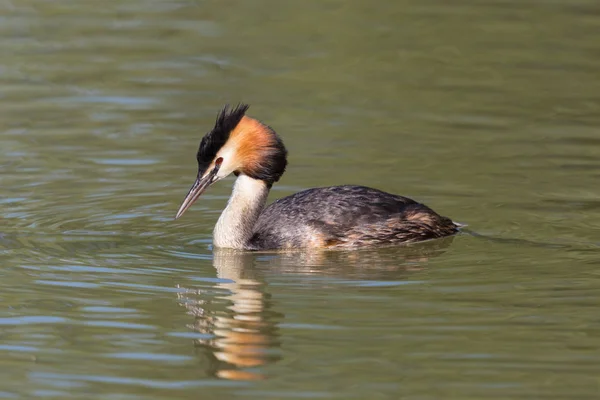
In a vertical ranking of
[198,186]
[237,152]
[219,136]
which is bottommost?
[198,186]

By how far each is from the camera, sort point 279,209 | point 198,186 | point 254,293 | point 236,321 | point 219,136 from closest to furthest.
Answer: point 236,321, point 254,293, point 219,136, point 198,186, point 279,209

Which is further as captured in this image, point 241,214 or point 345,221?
point 241,214

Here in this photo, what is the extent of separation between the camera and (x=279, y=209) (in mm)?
10398

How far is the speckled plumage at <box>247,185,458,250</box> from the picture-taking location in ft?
33.2

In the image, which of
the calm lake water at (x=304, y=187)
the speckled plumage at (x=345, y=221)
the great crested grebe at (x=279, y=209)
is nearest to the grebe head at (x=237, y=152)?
the great crested grebe at (x=279, y=209)

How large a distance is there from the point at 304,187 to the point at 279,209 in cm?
156

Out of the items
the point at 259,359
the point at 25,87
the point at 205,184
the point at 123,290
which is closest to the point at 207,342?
the point at 259,359

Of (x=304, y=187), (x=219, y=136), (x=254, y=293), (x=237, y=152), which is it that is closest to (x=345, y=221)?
(x=237, y=152)

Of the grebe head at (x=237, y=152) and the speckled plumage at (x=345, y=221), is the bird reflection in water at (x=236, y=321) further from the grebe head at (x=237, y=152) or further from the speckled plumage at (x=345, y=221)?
the grebe head at (x=237, y=152)

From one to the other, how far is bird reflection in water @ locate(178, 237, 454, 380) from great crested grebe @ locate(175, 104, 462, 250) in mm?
108

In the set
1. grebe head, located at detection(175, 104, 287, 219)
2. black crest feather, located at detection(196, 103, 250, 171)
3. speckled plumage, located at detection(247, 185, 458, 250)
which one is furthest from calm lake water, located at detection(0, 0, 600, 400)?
black crest feather, located at detection(196, 103, 250, 171)

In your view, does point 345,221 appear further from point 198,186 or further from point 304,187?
point 304,187

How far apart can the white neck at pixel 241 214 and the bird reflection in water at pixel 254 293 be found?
97 mm

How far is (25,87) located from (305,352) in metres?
9.17
